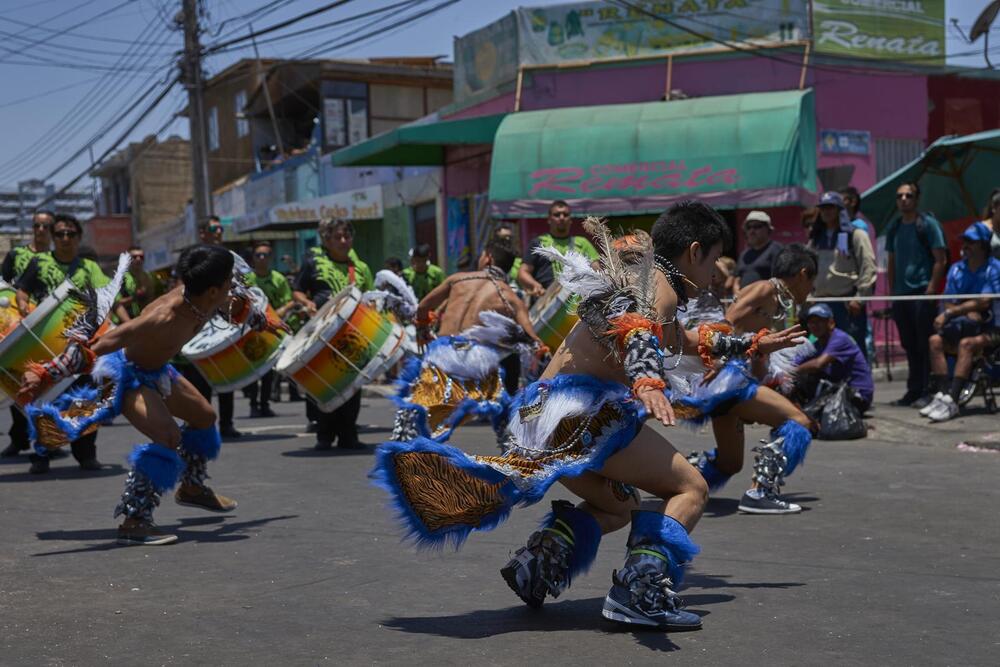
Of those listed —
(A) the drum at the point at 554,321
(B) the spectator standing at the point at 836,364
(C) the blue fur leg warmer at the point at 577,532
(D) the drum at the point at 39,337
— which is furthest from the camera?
(B) the spectator standing at the point at 836,364

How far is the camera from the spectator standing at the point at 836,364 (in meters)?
11.4

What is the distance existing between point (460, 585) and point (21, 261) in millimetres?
6790

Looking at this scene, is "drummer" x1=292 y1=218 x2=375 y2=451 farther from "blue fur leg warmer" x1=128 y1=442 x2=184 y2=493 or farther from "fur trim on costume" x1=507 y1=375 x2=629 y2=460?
"fur trim on costume" x1=507 y1=375 x2=629 y2=460

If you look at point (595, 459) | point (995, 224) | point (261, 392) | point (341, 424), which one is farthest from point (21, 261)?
point (995, 224)

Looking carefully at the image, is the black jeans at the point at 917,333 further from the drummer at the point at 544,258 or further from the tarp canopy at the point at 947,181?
the drummer at the point at 544,258

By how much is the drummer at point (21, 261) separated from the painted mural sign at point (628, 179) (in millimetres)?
11315

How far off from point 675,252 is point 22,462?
309 inches

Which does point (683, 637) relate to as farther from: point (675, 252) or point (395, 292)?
point (395, 292)

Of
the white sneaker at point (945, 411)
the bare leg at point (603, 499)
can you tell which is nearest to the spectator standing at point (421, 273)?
the white sneaker at point (945, 411)

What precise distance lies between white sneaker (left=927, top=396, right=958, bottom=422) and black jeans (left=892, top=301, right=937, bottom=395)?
1.41 meters

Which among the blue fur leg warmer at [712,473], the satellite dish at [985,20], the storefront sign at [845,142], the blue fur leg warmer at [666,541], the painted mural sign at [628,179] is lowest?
the blue fur leg warmer at [712,473]

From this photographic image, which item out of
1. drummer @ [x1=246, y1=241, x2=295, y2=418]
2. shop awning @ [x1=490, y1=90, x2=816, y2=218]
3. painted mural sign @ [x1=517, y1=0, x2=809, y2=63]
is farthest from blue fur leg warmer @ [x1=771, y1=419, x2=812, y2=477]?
painted mural sign @ [x1=517, y1=0, x2=809, y2=63]

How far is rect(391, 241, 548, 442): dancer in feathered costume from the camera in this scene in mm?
9742

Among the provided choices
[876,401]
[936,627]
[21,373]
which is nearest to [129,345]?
[21,373]
